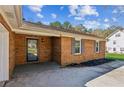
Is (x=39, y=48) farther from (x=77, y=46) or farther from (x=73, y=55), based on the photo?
(x=77, y=46)

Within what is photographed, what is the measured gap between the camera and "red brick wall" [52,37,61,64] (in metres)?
12.1

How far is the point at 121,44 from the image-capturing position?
38094mm

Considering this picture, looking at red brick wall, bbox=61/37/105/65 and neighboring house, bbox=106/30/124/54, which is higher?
neighboring house, bbox=106/30/124/54

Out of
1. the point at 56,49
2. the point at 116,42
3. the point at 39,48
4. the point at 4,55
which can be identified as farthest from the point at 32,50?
the point at 116,42

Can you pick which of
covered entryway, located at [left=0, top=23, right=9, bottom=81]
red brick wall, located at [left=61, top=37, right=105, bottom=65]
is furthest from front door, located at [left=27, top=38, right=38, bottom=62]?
covered entryway, located at [left=0, top=23, right=9, bottom=81]

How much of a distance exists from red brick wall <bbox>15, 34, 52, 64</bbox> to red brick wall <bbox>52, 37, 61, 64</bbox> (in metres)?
0.28

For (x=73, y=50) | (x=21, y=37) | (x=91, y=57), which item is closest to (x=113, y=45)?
(x=91, y=57)

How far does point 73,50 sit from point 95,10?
121 ft

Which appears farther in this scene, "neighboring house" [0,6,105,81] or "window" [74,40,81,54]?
"window" [74,40,81,54]

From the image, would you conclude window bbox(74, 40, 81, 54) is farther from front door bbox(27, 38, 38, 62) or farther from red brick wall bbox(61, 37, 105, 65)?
front door bbox(27, 38, 38, 62)

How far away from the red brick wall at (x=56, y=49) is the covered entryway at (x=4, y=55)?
4927 millimetres
